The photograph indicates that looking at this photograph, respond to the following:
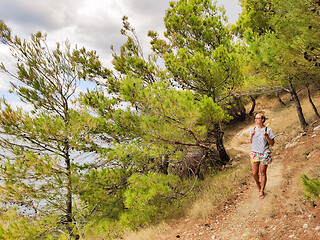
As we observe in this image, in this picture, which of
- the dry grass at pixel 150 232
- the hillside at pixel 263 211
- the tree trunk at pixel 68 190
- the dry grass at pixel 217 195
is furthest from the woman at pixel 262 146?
the tree trunk at pixel 68 190

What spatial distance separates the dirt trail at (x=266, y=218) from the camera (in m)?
3.51

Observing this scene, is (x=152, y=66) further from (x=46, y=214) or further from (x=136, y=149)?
(x=46, y=214)

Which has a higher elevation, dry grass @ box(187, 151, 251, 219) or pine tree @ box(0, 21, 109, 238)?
pine tree @ box(0, 21, 109, 238)

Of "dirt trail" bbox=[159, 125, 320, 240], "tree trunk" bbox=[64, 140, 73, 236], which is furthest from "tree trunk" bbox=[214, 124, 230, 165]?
"tree trunk" bbox=[64, 140, 73, 236]

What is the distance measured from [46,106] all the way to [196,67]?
19.6 ft

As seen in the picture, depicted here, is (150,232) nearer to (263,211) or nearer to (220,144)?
(263,211)

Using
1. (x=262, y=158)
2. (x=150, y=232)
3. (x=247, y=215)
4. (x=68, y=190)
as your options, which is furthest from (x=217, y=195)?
(x=68, y=190)

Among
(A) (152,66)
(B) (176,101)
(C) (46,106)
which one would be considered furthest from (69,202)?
(A) (152,66)

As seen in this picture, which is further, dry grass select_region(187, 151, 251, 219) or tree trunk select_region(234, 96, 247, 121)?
tree trunk select_region(234, 96, 247, 121)

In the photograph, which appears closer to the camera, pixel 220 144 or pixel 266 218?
pixel 266 218

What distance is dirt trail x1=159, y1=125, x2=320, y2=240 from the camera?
3.51 meters

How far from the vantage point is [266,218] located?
13.4ft

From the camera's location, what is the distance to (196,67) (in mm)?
7754

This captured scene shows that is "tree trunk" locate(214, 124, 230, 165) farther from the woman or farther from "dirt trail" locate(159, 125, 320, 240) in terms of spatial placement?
the woman
